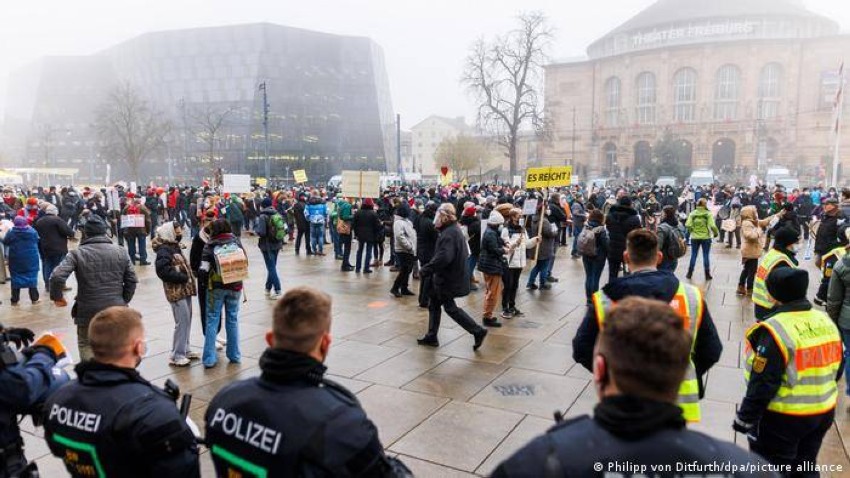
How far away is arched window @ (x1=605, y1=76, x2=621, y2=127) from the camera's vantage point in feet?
245

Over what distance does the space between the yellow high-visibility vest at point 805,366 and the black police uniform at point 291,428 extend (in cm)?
244

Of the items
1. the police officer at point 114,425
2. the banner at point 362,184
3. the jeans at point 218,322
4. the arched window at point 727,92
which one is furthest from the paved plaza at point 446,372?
the arched window at point 727,92

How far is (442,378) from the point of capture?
20.9 ft

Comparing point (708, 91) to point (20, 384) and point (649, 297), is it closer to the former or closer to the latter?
point (649, 297)

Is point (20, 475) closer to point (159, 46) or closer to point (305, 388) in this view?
point (305, 388)

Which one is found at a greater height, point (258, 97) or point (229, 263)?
point (258, 97)

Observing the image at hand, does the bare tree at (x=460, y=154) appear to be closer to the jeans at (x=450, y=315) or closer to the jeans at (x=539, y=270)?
the jeans at (x=539, y=270)

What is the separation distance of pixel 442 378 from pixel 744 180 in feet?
205

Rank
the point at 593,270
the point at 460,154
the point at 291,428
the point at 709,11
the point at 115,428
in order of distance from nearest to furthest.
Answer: the point at 291,428 < the point at 115,428 < the point at 593,270 < the point at 460,154 < the point at 709,11

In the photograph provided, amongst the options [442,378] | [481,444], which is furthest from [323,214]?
[481,444]

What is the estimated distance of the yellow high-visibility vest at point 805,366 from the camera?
336 cm

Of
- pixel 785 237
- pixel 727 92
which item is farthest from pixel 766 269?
pixel 727 92

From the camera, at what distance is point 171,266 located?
6605 mm

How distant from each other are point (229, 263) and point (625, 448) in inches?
223
